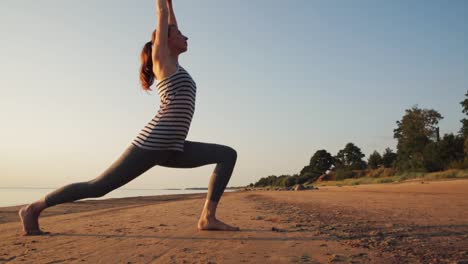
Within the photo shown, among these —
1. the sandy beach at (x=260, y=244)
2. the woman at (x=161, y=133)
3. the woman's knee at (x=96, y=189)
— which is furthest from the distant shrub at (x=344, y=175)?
the woman's knee at (x=96, y=189)

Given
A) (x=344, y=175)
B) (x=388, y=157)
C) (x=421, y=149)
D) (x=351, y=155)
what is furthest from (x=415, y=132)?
(x=351, y=155)

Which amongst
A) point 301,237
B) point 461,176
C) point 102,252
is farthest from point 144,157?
point 461,176

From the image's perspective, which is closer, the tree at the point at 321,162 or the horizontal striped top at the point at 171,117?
the horizontal striped top at the point at 171,117

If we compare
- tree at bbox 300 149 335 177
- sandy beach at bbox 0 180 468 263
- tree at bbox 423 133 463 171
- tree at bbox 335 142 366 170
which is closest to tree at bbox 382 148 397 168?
tree at bbox 335 142 366 170

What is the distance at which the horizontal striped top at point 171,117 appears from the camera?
3.85 m

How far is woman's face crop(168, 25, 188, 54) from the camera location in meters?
4.09

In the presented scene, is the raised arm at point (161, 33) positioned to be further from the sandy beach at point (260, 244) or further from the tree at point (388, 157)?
the tree at point (388, 157)

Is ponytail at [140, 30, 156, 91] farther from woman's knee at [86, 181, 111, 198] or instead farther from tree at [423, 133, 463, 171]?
tree at [423, 133, 463, 171]

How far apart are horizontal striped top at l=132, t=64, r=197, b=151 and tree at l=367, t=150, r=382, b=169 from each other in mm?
65571

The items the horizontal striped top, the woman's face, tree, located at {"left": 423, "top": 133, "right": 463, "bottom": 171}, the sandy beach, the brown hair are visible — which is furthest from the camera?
tree, located at {"left": 423, "top": 133, "right": 463, "bottom": 171}

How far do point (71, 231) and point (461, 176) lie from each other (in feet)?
74.1

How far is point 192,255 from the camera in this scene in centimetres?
294

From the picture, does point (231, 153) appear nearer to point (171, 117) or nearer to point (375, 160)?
point (171, 117)

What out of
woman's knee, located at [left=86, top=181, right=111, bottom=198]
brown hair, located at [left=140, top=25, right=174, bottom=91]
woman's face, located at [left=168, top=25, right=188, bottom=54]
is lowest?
woman's knee, located at [left=86, top=181, right=111, bottom=198]
